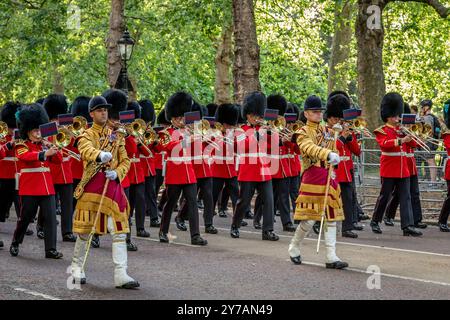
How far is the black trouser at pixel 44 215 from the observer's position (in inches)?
435

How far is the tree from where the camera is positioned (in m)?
20.7

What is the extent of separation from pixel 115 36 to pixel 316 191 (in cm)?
1279

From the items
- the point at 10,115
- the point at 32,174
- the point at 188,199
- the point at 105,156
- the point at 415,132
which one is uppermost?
the point at 10,115

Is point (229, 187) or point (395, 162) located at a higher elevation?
point (395, 162)

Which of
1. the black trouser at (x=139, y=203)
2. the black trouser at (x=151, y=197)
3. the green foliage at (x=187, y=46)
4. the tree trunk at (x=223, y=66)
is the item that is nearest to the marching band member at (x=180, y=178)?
the black trouser at (x=139, y=203)

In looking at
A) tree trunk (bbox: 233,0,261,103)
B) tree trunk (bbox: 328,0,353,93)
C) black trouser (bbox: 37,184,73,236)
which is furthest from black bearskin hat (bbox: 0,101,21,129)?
tree trunk (bbox: 328,0,353,93)

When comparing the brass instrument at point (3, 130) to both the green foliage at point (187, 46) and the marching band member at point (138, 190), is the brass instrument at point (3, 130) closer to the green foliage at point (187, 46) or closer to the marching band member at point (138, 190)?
the marching band member at point (138, 190)

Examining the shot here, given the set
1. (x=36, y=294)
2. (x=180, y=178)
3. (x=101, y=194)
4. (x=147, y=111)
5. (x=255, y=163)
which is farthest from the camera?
(x=147, y=111)

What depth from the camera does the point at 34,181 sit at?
1104 cm

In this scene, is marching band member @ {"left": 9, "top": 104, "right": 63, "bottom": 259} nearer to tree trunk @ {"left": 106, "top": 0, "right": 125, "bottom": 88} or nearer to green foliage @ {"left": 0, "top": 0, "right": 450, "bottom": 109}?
tree trunk @ {"left": 106, "top": 0, "right": 125, "bottom": 88}

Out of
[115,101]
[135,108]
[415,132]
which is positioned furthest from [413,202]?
[115,101]

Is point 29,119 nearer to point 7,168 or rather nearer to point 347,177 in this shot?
point 7,168
